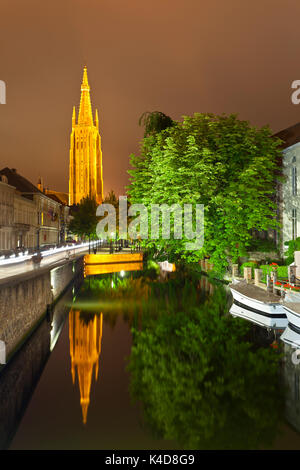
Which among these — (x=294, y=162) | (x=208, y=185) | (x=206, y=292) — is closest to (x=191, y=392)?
(x=208, y=185)

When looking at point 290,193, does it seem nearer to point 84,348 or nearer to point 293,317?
point 293,317

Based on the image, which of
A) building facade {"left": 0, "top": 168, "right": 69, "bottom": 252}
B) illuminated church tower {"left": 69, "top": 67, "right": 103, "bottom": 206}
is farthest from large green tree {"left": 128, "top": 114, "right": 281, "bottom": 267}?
illuminated church tower {"left": 69, "top": 67, "right": 103, "bottom": 206}

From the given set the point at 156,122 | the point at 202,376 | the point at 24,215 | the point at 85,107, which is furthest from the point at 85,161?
the point at 202,376

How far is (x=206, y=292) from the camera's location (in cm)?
3166

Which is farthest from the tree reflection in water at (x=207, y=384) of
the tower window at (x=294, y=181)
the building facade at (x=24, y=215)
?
the building facade at (x=24, y=215)

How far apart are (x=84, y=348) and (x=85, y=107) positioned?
18013 cm

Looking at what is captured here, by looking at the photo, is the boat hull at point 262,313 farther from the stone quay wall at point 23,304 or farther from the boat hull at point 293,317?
the stone quay wall at point 23,304

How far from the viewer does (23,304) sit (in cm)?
1705

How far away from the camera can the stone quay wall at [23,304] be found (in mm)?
14125

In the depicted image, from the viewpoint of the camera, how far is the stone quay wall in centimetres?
1412

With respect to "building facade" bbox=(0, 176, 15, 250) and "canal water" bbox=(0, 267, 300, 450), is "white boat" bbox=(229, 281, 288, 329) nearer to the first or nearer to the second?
"canal water" bbox=(0, 267, 300, 450)

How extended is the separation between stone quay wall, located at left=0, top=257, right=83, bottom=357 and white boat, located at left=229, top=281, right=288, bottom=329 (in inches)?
440

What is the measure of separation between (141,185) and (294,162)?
47.8ft

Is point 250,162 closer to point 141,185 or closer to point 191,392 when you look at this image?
point 141,185
